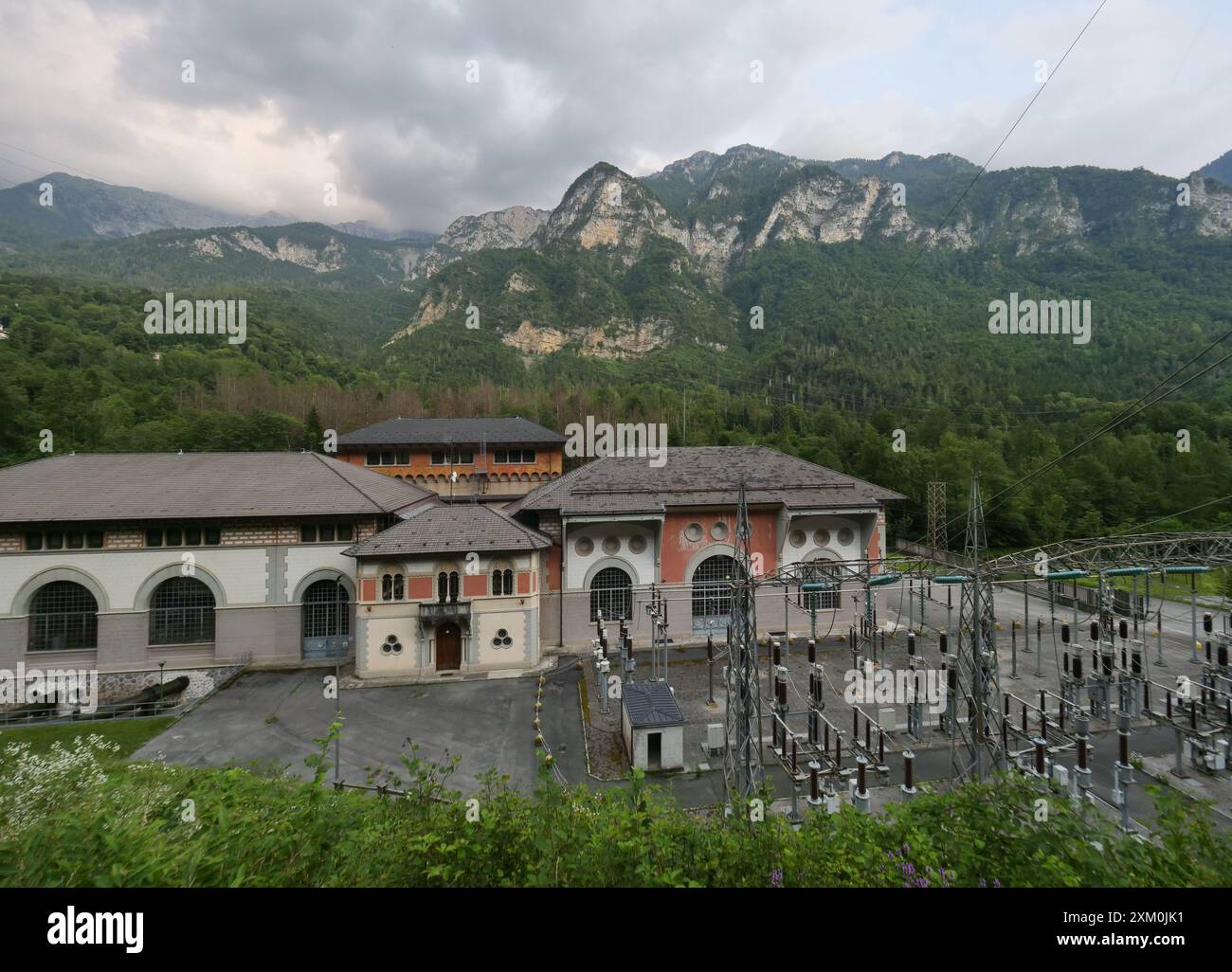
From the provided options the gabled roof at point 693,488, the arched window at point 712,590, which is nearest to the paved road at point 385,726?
the arched window at point 712,590

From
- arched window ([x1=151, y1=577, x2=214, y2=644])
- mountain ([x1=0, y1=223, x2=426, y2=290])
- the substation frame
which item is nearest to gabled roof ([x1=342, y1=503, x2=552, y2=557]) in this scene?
arched window ([x1=151, y1=577, x2=214, y2=644])

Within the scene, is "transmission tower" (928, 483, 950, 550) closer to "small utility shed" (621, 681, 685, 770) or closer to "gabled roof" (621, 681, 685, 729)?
"gabled roof" (621, 681, 685, 729)

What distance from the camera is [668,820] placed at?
527 cm

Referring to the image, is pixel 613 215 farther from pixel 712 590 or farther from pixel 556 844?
pixel 556 844

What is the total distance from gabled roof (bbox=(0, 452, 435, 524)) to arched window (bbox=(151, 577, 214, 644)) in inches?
126

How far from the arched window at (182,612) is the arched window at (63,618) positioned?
2235 millimetres

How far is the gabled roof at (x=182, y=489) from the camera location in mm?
22109

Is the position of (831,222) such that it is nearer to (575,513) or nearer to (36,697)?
(575,513)

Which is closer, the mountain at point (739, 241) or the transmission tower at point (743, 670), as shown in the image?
the transmission tower at point (743, 670)

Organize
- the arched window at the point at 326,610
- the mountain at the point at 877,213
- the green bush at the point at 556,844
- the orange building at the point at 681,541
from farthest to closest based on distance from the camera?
the mountain at the point at 877,213 → the orange building at the point at 681,541 → the arched window at the point at 326,610 → the green bush at the point at 556,844

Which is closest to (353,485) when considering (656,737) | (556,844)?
(656,737)

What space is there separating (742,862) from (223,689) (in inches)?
941

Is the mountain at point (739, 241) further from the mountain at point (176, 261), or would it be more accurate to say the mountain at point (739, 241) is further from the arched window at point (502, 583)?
the arched window at point (502, 583)

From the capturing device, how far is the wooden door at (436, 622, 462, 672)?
887 inches
